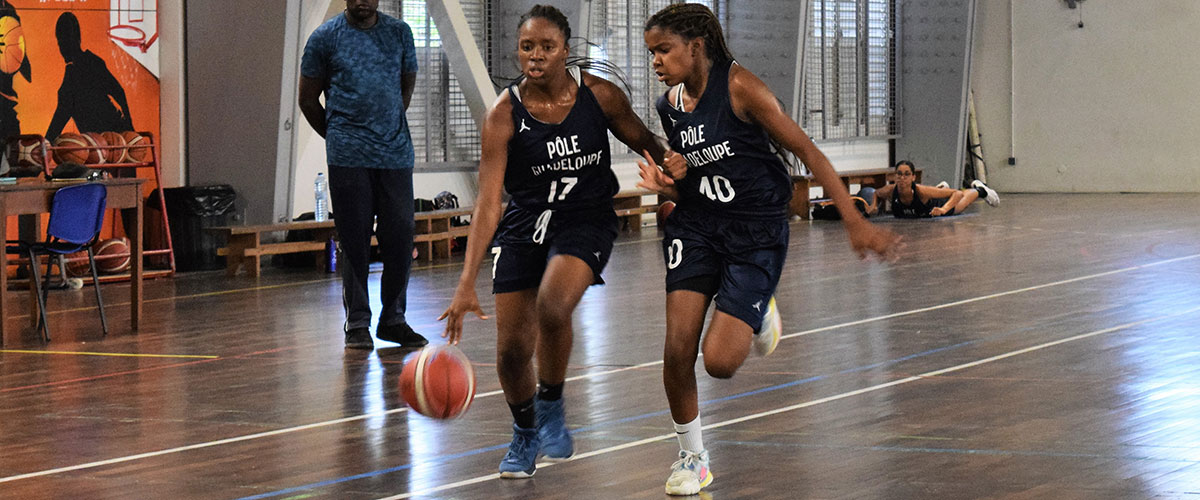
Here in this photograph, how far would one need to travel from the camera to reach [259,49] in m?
14.7

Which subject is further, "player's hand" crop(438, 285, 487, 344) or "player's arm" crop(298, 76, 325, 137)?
"player's arm" crop(298, 76, 325, 137)

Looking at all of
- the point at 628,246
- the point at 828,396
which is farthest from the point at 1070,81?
the point at 828,396

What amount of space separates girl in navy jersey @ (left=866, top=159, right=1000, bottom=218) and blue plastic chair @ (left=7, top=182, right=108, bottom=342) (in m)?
11.9

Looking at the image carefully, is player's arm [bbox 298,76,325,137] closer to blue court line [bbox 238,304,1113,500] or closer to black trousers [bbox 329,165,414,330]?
black trousers [bbox 329,165,414,330]

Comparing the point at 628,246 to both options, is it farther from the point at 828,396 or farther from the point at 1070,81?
the point at 1070,81

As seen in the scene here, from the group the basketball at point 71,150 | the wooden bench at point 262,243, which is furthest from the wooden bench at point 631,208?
the basketball at point 71,150

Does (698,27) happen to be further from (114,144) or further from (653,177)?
(114,144)

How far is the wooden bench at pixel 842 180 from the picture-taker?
2084cm

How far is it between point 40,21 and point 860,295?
797cm

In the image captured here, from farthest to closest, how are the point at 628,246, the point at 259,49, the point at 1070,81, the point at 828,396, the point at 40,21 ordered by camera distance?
the point at 1070,81
the point at 628,246
the point at 259,49
the point at 40,21
the point at 828,396

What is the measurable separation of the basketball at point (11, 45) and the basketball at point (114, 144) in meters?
0.98

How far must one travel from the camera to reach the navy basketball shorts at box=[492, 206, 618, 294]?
524cm

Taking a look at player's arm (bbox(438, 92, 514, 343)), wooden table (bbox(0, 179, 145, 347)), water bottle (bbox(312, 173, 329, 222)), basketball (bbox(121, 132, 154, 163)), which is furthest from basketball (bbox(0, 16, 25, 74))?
player's arm (bbox(438, 92, 514, 343))

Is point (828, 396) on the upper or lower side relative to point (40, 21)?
lower
